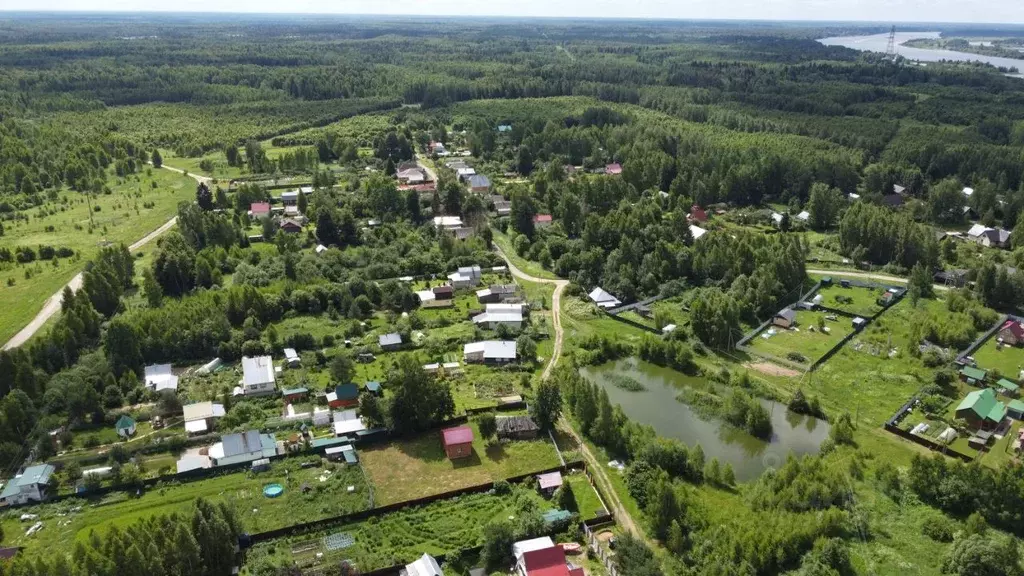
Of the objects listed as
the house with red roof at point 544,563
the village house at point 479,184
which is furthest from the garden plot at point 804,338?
the village house at point 479,184

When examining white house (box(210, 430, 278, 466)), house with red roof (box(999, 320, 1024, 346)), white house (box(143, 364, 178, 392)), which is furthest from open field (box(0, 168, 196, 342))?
house with red roof (box(999, 320, 1024, 346))

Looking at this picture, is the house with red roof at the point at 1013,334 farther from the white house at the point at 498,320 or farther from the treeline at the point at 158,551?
the treeline at the point at 158,551

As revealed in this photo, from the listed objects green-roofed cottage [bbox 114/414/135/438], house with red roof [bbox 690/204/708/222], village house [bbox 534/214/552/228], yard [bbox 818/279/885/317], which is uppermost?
village house [bbox 534/214/552/228]

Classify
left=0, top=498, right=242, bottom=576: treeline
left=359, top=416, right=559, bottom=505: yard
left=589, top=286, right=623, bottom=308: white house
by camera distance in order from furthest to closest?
1. left=589, top=286, right=623, bottom=308: white house
2. left=359, top=416, right=559, bottom=505: yard
3. left=0, top=498, right=242, bottom=576: treeline

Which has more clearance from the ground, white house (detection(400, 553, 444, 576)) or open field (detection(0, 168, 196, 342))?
open field (detection(0, 168, 196, 342))

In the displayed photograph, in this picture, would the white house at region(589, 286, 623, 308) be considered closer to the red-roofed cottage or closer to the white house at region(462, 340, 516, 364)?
the white house at region(462, 340, 516, 364)
